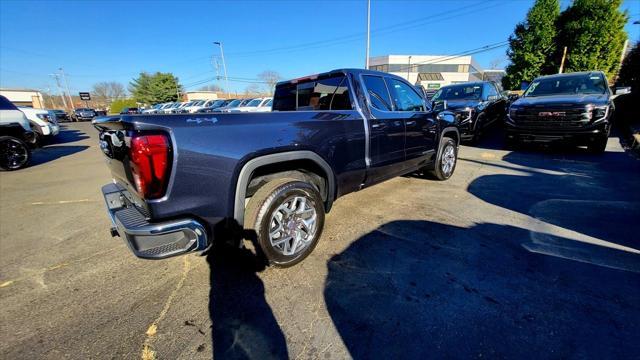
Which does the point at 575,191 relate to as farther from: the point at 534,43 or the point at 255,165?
the point at 534,43

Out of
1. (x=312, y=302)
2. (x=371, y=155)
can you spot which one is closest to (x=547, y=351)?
(x=312, y=302)

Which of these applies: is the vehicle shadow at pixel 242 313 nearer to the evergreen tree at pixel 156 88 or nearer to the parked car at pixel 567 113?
the parked car at pixel 567 113

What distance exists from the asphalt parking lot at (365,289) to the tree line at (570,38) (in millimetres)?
24073

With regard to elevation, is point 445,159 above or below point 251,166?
below

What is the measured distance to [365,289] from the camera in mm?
2340

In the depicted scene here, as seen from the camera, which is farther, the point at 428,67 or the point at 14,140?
the point at 428,67

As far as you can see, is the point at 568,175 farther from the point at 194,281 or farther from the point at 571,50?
the point at 571,50

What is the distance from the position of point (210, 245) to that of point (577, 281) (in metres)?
3.01

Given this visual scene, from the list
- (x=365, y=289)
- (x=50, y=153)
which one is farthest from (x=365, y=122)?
(x=50, y=153)

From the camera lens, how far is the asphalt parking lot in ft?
6.06

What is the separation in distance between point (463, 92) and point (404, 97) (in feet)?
21.8

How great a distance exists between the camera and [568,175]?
17.6 feet

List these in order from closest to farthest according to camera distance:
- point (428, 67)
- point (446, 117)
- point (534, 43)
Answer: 1. point (446, 117)
2. point (534, 43)
3. point (428, 67)

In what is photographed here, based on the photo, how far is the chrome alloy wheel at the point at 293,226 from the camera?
252 cm
